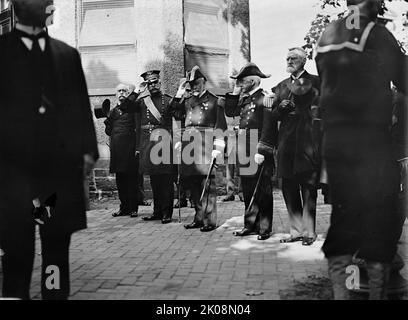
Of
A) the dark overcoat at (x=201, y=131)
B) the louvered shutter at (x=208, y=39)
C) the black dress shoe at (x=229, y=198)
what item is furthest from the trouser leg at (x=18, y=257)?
the louvered shutter at (x=208, y=39)

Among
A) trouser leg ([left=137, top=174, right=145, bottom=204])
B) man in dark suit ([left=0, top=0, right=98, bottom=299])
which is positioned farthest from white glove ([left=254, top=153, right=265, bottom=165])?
trouser leg ([left=137, top=174, right=145, bottom=204])

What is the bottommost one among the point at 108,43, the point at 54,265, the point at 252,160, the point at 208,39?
the point at 54,265

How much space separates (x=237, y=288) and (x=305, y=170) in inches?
77.8

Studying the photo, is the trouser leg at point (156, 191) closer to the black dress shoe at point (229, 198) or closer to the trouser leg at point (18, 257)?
the black dress shoe at point (229, 198)

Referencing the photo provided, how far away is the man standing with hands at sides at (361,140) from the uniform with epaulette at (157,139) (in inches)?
174

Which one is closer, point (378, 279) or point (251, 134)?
point (378, 279)

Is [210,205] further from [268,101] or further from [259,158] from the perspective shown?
[268,101]

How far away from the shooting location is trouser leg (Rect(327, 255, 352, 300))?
312 cm

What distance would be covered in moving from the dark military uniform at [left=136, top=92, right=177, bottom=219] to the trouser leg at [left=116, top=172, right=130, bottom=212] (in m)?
0.71

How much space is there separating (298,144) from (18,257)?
3.46 meters

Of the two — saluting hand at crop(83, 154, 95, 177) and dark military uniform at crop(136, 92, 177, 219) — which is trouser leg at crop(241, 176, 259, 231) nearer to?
dark military uniform at crop(136, 92, 177, 219)

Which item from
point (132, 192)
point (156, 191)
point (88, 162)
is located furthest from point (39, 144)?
point (132, 192)

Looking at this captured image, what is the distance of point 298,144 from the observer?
18.2 feet
